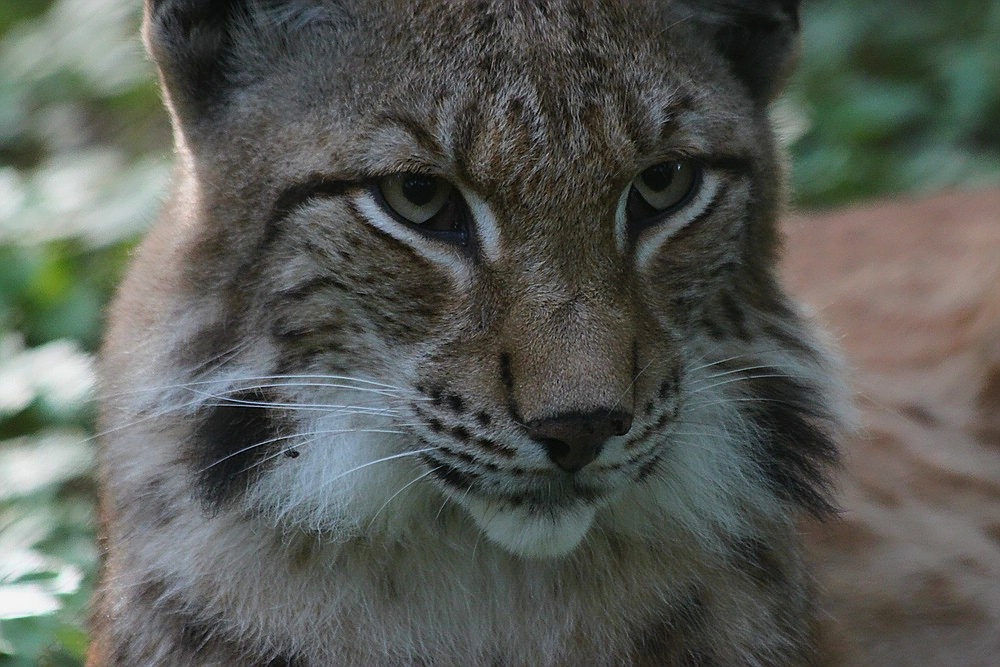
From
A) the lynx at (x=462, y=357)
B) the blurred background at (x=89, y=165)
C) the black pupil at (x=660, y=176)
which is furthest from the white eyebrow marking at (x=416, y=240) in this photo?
the blurred background at (x=89, y=165)

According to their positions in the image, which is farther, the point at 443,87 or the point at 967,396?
the point at 967,396

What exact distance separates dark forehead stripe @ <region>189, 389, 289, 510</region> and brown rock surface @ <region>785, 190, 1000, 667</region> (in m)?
1.64

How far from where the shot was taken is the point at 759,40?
3.67m

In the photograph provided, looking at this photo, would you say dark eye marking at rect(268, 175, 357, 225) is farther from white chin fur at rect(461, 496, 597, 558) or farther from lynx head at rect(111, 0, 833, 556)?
white chin fur at rect(461, 496, 597, 558)

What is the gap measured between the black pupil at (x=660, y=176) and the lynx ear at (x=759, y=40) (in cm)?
50

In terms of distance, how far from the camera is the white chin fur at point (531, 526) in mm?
3016

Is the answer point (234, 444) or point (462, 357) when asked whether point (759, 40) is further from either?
point (234, 444)

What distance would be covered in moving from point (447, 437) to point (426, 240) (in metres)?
0.43

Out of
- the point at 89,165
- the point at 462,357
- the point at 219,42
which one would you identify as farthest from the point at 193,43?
the point at 89,165

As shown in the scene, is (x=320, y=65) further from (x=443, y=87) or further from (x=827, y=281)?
(x=827, y=281)

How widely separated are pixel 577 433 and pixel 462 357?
1.00 ft

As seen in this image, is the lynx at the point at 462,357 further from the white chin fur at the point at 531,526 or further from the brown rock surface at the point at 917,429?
the brown rock surface at the point at 917,429

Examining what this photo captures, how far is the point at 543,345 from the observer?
288 centimetres

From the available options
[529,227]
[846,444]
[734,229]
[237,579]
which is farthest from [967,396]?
[237,579]
